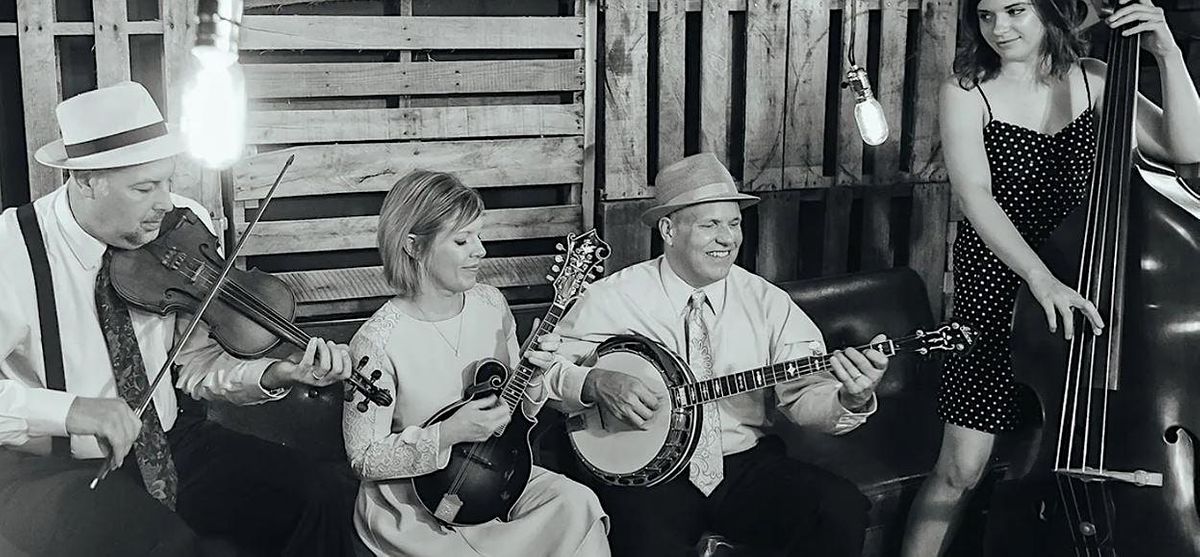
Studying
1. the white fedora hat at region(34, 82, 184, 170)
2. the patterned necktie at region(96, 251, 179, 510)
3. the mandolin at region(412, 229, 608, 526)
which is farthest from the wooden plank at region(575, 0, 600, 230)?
the patterned necktie at region(96, 251, 179, 510)

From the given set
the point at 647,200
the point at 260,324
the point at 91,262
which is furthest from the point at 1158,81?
the point at 91,262

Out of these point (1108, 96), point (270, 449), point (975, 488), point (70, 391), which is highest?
point (1108, 96)

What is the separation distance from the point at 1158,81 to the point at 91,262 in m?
2.26

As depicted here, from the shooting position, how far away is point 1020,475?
2822 millimetres

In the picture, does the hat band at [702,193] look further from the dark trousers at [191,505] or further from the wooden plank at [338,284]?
the dark trousers at [191,505]

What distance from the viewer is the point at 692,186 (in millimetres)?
2654

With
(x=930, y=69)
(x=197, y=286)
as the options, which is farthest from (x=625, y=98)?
(x=197, y=286)

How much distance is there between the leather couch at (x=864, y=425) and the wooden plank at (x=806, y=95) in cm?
27

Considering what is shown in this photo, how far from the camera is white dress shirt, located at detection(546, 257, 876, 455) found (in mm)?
2637

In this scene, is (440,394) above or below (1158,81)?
below

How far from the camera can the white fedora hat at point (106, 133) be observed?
85.6 inches

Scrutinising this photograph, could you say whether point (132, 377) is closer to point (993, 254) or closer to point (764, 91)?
point (764, 91)

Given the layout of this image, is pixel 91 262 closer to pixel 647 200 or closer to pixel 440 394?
pixel 440 394

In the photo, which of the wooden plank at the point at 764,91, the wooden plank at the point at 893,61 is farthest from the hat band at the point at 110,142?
the wooden plank at the point at 893,61
